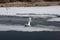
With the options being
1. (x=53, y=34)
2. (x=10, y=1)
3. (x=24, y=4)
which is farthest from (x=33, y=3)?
(x=53, y=34)

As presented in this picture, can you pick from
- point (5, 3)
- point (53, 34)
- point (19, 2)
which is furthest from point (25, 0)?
point (53, 34)

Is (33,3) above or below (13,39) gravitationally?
below

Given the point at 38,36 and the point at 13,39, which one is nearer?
the point at 13,39

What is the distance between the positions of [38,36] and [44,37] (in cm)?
31

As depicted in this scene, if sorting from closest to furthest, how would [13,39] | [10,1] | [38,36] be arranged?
[13,39]
[38,36]
[10,1]

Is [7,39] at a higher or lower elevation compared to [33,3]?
higher

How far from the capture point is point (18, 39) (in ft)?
24.5

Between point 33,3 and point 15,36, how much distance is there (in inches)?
548

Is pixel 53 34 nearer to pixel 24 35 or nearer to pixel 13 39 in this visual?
pixel 24 35

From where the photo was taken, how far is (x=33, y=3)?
21.7m

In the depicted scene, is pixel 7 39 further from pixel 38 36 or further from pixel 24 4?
pixel 24 4

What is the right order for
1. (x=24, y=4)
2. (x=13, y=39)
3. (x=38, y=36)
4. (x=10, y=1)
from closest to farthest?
(x=13, y=39), (x=38, y=36), (x=24, y=4), (x=10, y=1)

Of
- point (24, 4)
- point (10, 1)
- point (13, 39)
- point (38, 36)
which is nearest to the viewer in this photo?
point (13, 39)

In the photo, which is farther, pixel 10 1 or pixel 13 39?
pixel 10 1
